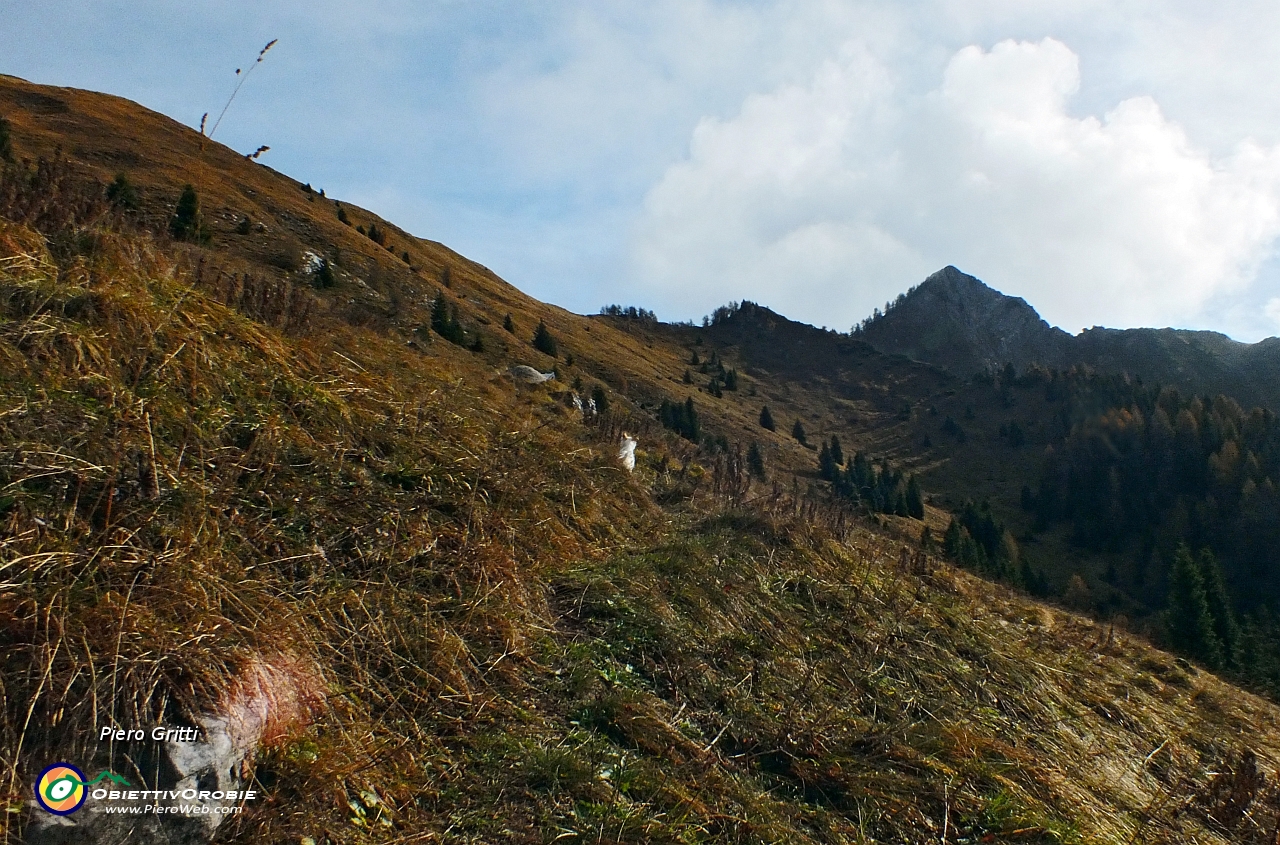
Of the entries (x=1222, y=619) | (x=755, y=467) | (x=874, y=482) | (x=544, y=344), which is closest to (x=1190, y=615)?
(x=1222, y=619)

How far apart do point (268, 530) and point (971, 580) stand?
455 inches

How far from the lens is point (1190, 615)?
3356 cm

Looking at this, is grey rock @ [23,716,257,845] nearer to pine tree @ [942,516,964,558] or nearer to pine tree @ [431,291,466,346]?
pine tree @ [431,291,466,346]

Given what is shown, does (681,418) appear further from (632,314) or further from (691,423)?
(632,314)

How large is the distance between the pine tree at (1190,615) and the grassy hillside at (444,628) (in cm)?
2919

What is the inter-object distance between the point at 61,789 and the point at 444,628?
2.12 metres

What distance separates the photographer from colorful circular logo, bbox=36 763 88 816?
2480 millimetres

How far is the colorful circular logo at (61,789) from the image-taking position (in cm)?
248

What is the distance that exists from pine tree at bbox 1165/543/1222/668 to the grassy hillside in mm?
29185

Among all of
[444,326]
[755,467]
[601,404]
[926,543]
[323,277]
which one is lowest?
[926,543]

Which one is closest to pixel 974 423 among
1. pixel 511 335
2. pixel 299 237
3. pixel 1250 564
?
pixel 1250 564

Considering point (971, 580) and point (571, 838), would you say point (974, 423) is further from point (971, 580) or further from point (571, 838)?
point (571, 838)

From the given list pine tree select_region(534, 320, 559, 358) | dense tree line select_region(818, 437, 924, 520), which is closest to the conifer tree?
pine tree select_region(534, 320, 559, 358)

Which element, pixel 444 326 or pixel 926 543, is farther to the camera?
pixel 444 326
